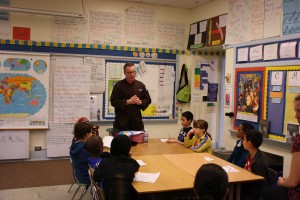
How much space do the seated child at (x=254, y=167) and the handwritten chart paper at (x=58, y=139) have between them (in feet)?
10.9

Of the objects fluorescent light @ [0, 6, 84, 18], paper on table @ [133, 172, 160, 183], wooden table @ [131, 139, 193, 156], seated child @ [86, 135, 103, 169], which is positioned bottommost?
paper on table @ [133, 172, 160, 183]

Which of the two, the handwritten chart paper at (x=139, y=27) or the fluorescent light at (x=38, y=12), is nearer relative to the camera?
the fluorescent light at (x=38, y=12)

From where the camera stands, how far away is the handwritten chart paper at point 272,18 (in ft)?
12.4

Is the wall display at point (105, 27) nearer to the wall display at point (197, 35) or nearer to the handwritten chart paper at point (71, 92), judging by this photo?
the handwritten chart paper at point (71, 92)

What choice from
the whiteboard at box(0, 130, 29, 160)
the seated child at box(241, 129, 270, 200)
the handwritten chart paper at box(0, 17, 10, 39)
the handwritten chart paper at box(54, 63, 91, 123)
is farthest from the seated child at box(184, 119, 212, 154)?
the handwritten chart paper at box(0, 17, 10, 39)

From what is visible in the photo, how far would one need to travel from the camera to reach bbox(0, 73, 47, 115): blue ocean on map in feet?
15.9

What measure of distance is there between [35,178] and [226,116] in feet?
9.41

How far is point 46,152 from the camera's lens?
5168mm

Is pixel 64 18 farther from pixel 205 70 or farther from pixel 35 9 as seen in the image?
pixel 205 70

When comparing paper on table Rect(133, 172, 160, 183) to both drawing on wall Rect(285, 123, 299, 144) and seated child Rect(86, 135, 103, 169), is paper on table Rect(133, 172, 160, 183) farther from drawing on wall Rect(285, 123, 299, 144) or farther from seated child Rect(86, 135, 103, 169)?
drawing on wall Rect(285, 123, 299, 144)

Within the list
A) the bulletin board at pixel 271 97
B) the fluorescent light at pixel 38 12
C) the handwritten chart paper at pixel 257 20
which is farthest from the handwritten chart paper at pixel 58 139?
the handwritten chart paper at pixel 257 20

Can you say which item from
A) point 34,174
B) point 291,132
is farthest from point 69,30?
point 291,132

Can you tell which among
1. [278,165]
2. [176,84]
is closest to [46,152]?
[176,84]

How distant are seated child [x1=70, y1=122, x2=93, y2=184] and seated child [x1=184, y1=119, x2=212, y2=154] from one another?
3.78 feet
